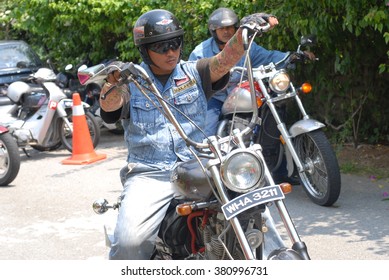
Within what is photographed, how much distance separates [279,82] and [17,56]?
20.7ft

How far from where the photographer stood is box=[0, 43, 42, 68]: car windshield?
11930 mm

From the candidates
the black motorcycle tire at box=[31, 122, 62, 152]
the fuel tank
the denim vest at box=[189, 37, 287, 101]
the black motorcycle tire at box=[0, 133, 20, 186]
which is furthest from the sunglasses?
the black motorcycle tire at box=[31, 122, 62, 152]

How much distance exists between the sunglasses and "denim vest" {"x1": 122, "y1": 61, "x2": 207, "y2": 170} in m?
0.22

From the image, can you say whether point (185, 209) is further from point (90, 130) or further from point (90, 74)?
point (90, 130)

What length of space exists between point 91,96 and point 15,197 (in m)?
3.40

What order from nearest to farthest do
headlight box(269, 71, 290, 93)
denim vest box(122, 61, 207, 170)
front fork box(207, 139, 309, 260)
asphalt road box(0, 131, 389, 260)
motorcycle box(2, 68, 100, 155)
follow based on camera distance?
1. front fork box(207, 139, 309, 260)
2. denim vest box(122, 61, 207, 170)
3. asphalt road box(0, 131, 389, 260)
4. headlight box(269, 71, 290, 93)
5. motorcycle box(2, 68, 100, 155)

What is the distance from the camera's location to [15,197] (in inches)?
328

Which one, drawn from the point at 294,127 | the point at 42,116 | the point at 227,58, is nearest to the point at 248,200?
the point at 227,58

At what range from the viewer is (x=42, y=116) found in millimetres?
10367

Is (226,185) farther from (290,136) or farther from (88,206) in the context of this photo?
(88,206)

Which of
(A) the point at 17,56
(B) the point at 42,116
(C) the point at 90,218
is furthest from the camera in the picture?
(A) the point at 17,56

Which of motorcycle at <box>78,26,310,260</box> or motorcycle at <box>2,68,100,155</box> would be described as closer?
motorcycle at <box>78,26,310,260</box>

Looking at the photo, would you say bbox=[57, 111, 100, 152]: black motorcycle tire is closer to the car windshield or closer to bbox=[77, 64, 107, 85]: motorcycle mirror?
the car windshield
